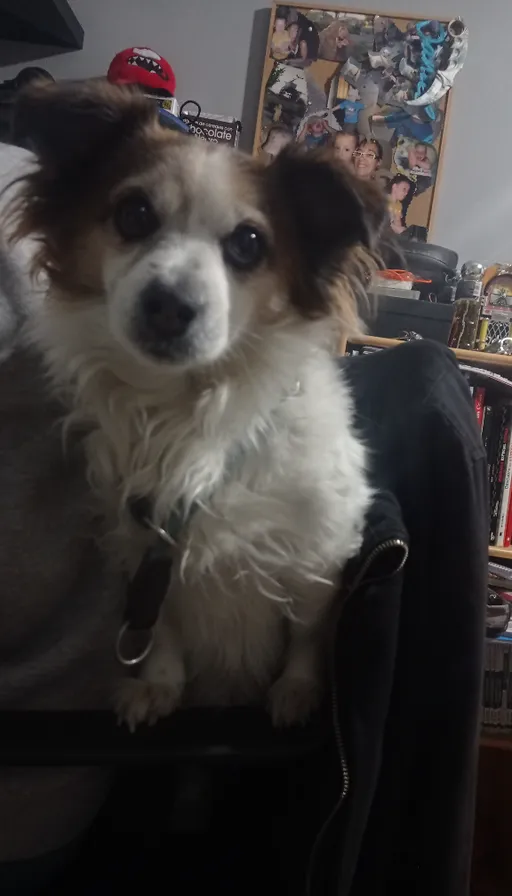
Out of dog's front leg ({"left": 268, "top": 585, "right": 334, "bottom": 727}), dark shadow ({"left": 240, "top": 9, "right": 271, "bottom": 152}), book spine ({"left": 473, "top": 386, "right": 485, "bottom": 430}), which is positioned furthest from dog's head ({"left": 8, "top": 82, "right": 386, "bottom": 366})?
dark shadow ({"left": 240, "top": 9, "right": 271, "bottom": 152})

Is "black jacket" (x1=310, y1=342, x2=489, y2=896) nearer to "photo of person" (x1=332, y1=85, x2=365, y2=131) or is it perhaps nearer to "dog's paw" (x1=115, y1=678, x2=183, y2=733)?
"dog's paw" (x1=115, y1=678, x2=183, y2=733)

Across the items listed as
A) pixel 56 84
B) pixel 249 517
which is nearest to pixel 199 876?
pixel 249 517

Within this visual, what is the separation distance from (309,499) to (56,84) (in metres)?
0.55

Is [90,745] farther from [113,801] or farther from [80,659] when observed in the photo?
[113,801]

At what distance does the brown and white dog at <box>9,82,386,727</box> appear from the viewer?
809 mm

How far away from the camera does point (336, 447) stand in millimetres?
858

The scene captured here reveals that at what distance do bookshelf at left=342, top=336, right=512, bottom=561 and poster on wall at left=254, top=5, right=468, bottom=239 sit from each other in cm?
50

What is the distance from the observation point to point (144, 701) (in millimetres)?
811

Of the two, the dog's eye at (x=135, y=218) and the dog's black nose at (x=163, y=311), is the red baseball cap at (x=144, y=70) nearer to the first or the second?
the dog's eye at (x=135, y=218)

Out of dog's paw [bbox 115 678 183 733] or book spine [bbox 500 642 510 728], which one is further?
book spine [bbox 500 642 510 728]

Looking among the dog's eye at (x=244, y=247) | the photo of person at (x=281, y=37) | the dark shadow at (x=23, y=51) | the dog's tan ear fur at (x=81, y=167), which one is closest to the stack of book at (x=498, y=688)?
the dog's eye at (x=244, y=247)

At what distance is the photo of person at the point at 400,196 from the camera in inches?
85.9

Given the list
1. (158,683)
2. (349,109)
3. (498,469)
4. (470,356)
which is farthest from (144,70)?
(158,683)

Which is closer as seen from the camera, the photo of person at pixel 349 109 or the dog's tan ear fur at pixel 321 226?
the dog's tan ear fur at pixel 321 226
